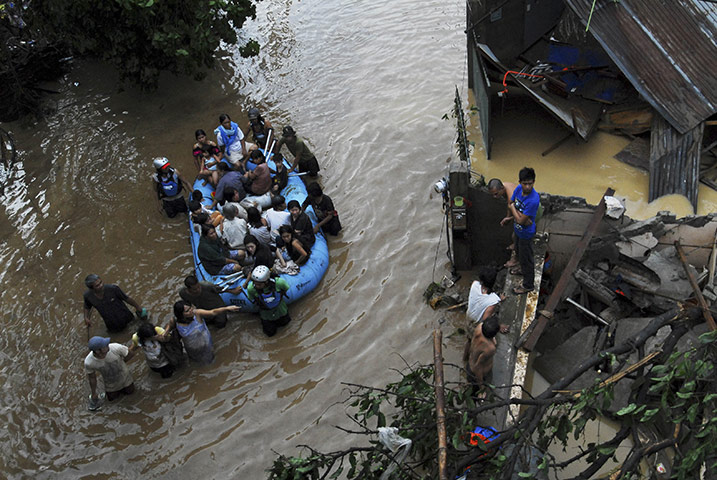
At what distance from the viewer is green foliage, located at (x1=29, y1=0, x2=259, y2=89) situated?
11.2m

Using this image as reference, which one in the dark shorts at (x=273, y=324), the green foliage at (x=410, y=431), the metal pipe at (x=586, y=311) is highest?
the green foliage at (x=410, y=431)

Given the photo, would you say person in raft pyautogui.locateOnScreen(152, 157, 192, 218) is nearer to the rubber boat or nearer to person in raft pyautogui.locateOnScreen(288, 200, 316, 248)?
the rubber boat

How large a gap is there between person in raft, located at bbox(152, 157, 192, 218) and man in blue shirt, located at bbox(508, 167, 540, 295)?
19.7ft

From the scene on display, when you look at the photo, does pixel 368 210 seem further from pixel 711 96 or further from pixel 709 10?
pixel 709 10

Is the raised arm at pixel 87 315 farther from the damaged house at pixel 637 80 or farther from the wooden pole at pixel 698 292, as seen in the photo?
the wooden pole at pixel 698 292

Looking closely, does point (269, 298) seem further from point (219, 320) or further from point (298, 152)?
point (298, 152)

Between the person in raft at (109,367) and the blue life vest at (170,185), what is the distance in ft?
11.9

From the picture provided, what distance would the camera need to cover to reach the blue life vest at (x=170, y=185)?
10023mm

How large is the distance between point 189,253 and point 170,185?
1316 millimetres

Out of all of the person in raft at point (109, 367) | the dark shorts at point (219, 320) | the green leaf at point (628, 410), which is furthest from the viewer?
the dark shorts at point (219, 320)

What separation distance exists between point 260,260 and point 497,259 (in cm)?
354

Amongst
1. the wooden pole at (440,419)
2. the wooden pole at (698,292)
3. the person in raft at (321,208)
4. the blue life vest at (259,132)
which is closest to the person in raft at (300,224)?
the person in raft at (321,208)

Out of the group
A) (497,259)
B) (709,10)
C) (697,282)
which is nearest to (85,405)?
(497,259)

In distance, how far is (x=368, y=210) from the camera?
1022 cm
